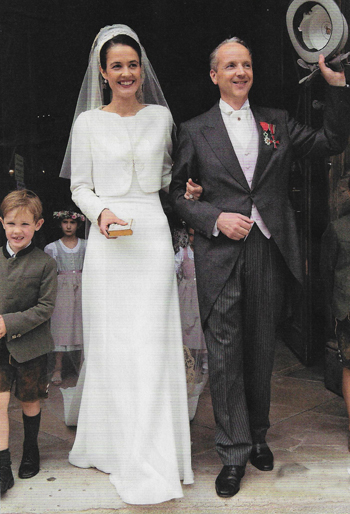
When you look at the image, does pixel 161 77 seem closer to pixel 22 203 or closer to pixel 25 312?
pixel 22 203

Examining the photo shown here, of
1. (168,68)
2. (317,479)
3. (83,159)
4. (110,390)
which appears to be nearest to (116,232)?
(83,159)

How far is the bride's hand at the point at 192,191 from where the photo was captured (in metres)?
2.79

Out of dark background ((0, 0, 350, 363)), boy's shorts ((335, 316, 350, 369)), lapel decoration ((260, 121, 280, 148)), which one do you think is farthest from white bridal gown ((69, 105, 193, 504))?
dark background ((0, 0, 350, 363))

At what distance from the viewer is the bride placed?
2865mm

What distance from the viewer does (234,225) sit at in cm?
271

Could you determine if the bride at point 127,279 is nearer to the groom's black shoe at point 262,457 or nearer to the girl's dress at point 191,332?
the groom's black shoe at point 262,457

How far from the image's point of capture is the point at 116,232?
8.81 feet

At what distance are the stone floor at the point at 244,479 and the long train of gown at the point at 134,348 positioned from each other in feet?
0.48

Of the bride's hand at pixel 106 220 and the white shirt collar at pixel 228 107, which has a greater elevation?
the white shirt collar at pixel 228 107

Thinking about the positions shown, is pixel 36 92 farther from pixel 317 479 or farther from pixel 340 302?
pixel 317 479

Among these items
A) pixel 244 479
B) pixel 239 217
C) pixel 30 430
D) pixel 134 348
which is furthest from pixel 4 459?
pixel 239 217

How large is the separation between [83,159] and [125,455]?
58.9 inches

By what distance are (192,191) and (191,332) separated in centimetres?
171

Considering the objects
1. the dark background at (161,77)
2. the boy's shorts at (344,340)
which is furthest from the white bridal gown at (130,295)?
the dark background at (161,77)
